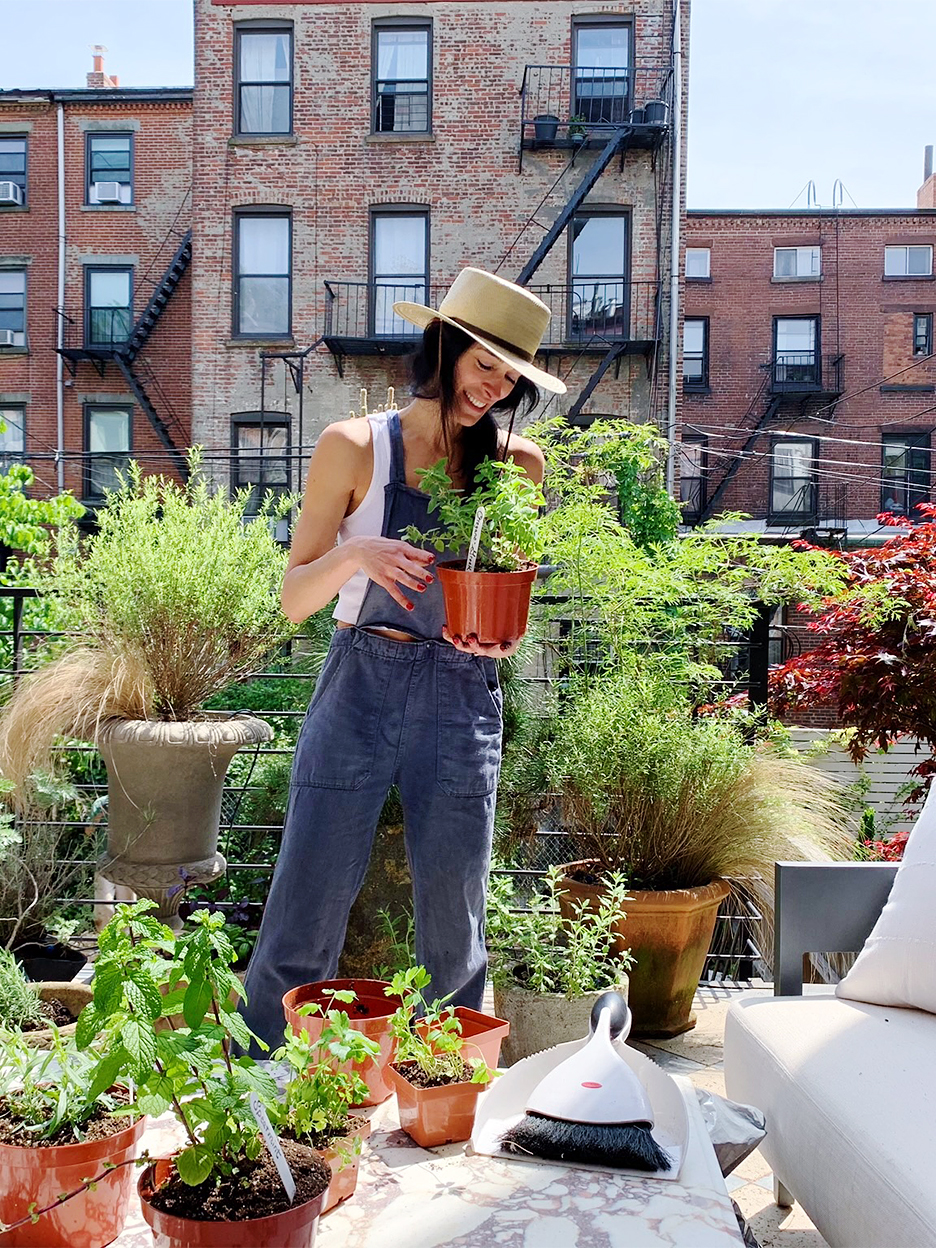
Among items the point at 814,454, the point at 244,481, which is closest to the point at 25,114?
the point at 244,481

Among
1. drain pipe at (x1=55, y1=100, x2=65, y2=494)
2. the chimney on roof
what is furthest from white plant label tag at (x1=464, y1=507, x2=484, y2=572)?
the chimney on roof

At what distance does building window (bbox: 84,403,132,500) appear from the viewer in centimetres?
1658

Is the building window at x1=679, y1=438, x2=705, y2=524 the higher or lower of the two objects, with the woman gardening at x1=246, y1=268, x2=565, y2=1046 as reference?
higher

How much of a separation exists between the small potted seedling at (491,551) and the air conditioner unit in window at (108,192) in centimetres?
1728

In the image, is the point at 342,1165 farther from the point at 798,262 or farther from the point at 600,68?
the point at 798,262

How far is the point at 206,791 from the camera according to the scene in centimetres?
317

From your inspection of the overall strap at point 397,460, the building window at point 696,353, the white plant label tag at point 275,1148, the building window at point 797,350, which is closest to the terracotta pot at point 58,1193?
the white plant label tag at point 275,1148

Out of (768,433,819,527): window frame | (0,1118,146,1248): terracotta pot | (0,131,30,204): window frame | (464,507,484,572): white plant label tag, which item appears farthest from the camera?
(768,433,819,527): window frame

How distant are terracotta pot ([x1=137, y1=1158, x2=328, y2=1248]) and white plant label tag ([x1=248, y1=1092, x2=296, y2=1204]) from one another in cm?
2

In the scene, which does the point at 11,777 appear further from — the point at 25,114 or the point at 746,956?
the point at 25,114

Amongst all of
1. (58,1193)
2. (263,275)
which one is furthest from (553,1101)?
(263,275)

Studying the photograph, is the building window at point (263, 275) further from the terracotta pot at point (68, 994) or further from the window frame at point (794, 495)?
the terracotta pot at point (68, 994)

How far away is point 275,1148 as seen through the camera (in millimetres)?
994

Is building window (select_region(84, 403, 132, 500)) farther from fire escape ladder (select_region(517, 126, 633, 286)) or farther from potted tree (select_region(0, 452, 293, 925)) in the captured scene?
potted tree (select_region(0, 452, 293, 925))
